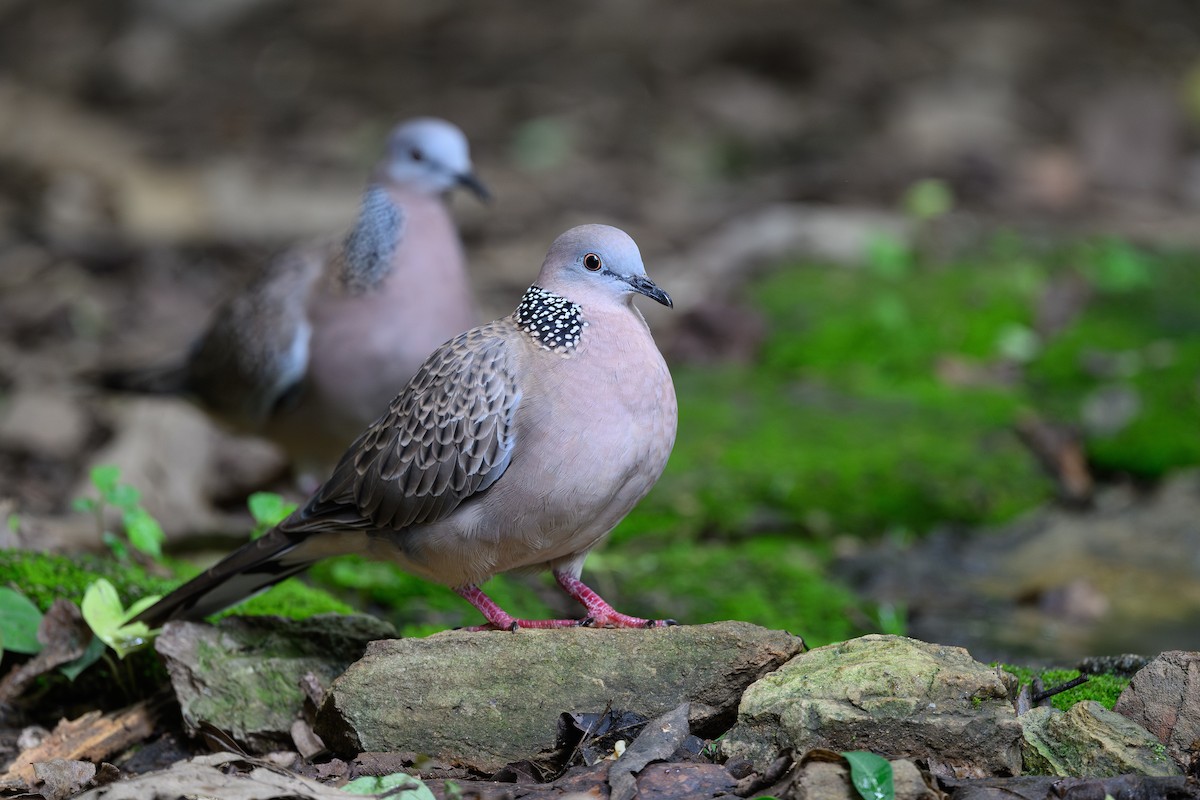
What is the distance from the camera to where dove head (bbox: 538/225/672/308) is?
385cm

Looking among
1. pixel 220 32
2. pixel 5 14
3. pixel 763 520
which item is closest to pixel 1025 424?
pixel 763 520

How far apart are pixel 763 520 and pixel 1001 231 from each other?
423 cm

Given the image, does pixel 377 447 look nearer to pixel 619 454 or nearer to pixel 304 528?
pixel 304 528

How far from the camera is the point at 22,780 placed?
347cm

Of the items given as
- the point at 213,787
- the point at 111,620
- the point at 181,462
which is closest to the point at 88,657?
the point at 111,620

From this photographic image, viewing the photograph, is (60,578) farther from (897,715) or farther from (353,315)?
(897,715)

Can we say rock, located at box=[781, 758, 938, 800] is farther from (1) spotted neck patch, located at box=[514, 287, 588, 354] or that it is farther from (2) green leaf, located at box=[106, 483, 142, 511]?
(2) green leaf, located at box=[106, 483, 142, 511]

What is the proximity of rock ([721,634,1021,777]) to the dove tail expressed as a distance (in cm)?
151

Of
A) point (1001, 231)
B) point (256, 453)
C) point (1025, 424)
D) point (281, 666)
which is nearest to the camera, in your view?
point (281, 666)

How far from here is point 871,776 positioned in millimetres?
2871

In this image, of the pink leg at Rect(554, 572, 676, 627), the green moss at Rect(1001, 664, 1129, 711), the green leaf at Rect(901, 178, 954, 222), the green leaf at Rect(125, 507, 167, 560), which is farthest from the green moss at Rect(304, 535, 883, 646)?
the green leaf at Rect(901, 178, 954, 222)

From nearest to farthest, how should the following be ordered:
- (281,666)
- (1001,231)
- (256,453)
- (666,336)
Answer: (281,666)
(256,453)
(666,336)
(1001,231)

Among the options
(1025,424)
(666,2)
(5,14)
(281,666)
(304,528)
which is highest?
(5,14)

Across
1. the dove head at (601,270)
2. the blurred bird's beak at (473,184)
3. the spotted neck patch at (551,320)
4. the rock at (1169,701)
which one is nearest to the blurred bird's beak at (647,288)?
the dove head at (601,270)
